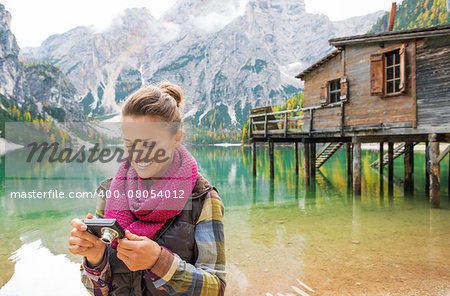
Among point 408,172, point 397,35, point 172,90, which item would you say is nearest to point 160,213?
point 172,90

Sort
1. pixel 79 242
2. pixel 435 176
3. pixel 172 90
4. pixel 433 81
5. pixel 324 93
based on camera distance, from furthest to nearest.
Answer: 1. pixel 324 93
2. pixel 433 81
3. pixel 435 176
4. pixel 172 90
5. pixel 79 242

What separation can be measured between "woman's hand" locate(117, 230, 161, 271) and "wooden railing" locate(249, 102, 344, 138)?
537 inches

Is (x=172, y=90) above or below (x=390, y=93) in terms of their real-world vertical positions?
below

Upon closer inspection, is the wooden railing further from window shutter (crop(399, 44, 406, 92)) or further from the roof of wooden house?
window shutter (crop(399, 44, 406, 92))

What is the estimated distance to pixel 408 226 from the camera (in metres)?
8.33

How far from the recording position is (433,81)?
34.5 ft

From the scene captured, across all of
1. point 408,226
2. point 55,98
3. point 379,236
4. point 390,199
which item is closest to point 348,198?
point 390,199

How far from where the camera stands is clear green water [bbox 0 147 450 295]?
5164 mm

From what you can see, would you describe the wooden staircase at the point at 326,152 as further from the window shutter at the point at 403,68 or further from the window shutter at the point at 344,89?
the window shutter at the point at 403,68

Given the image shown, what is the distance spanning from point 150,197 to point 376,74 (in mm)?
12727

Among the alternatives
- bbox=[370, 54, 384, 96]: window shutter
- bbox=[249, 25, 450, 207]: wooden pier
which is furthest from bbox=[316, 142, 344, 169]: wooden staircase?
bbox=[370, 54, 384, 96]: window shutter

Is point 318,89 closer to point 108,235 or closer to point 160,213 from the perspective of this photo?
point 160,213

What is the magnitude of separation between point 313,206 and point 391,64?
6.56 m

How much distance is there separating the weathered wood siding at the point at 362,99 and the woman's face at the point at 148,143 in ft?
38.9
